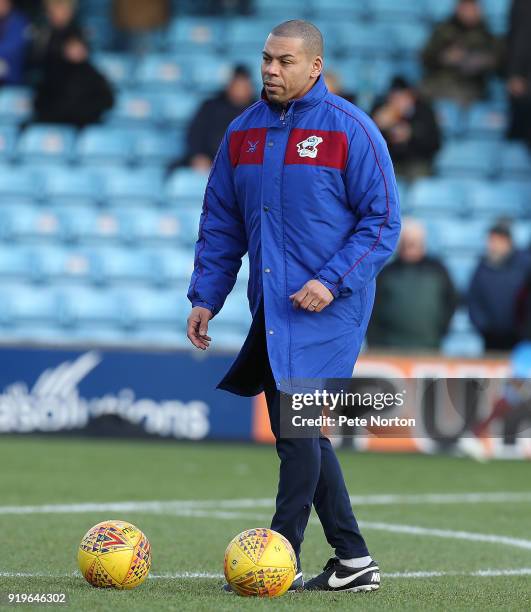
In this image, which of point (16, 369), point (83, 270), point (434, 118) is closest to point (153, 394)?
point (16, 369)

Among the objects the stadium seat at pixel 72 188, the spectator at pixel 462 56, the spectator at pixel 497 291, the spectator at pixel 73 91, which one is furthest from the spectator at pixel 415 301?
the spectator at pixel 73 91

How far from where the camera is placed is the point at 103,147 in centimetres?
1634

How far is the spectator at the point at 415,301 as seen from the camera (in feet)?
42.2

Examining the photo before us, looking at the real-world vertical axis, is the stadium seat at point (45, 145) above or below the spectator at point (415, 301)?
above

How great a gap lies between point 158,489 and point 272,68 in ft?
15.2

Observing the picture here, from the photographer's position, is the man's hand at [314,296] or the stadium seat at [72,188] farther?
the stadium seat at [72,188]

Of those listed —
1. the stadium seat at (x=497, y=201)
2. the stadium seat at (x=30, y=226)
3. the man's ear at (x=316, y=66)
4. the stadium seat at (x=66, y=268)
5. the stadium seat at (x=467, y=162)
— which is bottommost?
the stadium seat at (x=66, y=268)

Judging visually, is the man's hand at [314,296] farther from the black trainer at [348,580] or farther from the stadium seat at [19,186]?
the stadium seat at [19,186]

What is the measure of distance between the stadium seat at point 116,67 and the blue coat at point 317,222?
37.9 ft

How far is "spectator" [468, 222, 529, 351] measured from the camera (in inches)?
508

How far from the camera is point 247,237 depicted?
591 centimetres

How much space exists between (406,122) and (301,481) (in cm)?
954

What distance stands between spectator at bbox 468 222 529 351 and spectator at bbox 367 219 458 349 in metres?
0.22

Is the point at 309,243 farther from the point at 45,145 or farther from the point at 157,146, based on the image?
the point at 45,145
